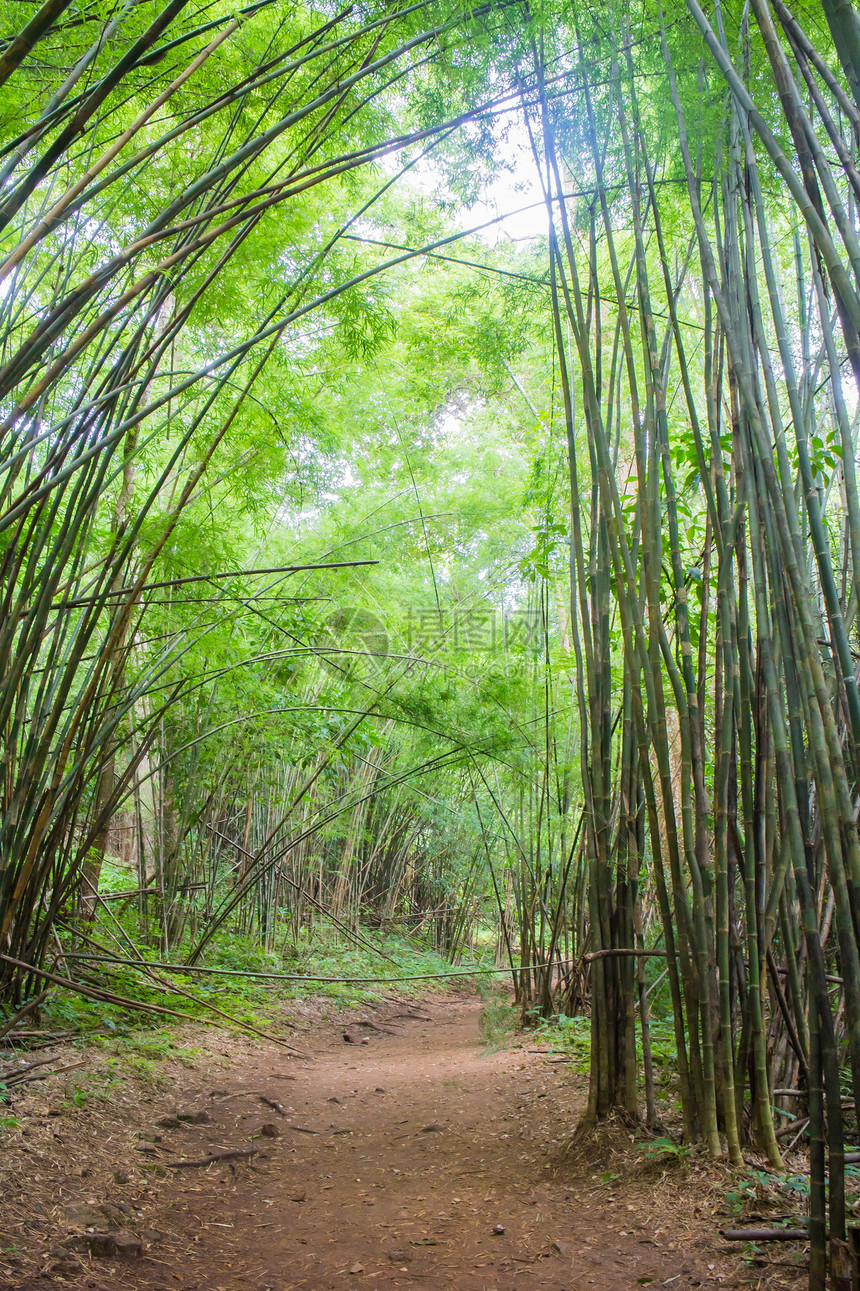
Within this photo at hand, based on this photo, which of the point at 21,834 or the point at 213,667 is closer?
the point at 21,834

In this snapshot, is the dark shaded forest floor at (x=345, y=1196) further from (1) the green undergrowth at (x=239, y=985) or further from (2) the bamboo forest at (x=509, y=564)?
(1) the green undergrowth at (x=239, y=985)

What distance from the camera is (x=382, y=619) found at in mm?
5348

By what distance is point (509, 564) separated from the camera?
5398 millimetres

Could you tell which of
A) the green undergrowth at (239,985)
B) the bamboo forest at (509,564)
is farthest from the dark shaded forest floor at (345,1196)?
the green undergrowth at (239,985)

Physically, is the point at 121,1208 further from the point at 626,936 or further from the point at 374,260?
the point at 374,260

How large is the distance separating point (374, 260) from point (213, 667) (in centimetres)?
308

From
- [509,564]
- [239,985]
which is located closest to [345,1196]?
[239,985]

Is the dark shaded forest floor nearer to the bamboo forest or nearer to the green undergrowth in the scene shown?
the bamboo forest

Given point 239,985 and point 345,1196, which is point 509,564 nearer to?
point 239,985

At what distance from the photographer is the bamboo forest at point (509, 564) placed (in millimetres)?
1332

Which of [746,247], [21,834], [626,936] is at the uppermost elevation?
[746,247]

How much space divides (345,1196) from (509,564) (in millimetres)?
3951

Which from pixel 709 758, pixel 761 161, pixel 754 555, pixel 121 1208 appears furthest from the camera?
pixel 709 758

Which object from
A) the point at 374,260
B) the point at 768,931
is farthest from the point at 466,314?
the point at 768,931
